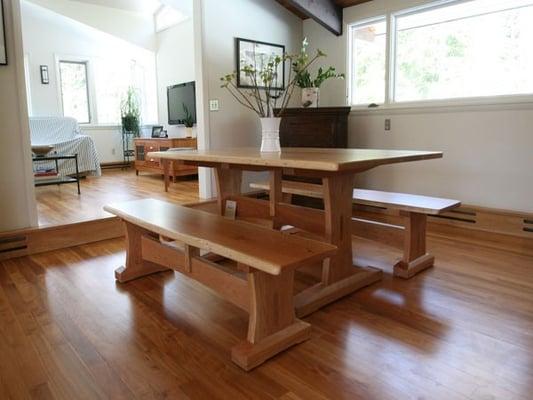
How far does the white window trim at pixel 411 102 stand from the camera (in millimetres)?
3254

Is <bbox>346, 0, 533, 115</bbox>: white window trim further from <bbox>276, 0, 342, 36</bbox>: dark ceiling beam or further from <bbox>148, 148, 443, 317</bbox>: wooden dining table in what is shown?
<bbox>148, 148, 443, 317</bbox>: wooden dining table

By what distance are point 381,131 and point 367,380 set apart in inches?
121

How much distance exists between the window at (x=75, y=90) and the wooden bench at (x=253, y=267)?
223 inches

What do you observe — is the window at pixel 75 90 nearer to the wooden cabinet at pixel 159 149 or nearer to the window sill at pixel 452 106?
the wooden cabinet at pixel 159 149

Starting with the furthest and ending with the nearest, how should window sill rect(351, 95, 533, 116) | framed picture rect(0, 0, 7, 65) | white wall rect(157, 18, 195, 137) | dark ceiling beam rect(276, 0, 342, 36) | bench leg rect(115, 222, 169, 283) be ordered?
1. white wall rect(157, 18, 195, 137)
2. dark ceiling beam rect(276, 0, 342, 36)
3. window sill rect(351, 95, 533, 116)
4. framed picture rect(0, 0, 7, 65)
5. bench leg rect(115, 222, 169, 283)

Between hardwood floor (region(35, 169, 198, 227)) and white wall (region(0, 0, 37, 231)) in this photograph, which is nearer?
white wall (region(0, 0, 37, 231))

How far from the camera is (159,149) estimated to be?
5.94 meters

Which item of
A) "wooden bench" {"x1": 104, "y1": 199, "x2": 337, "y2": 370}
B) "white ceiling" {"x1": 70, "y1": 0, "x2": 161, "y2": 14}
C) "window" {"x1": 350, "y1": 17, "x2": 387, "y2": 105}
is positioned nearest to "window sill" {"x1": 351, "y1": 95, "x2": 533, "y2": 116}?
"window" {"x1": 350, "y1": 17, "x2": 387, "y2": 105}

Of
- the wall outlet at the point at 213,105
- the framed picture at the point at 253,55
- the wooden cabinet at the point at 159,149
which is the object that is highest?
the framed picture at the point at 253,55

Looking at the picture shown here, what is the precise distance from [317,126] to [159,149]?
2.78 meters

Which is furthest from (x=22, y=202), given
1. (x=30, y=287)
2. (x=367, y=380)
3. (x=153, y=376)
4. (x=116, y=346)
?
(x=367, y=380)

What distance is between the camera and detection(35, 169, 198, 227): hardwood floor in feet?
11.5

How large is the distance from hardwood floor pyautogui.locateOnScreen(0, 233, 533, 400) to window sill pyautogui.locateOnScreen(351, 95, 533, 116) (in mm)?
1359

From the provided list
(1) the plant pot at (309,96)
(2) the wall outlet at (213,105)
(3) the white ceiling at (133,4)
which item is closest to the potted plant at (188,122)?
(3) the white ceiling at (133,4)
